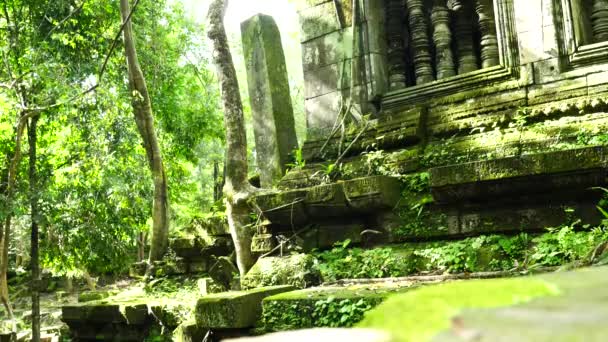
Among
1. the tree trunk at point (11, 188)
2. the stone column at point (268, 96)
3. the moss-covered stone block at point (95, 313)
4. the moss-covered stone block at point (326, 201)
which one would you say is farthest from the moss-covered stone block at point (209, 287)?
the tree trunk at point (11, 188)

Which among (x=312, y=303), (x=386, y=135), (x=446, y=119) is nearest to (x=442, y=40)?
(x=446, y=119)

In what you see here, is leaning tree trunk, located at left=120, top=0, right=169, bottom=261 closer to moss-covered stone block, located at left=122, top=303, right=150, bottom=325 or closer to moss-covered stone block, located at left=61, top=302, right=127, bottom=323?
moss-covered stone block, located at left=61, top=302, right=127, bottom=323

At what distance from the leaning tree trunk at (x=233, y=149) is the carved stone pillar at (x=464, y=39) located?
243cm

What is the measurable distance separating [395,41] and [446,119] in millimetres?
1555

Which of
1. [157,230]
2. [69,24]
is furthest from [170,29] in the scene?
[157,230]

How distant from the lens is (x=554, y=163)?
3834mm

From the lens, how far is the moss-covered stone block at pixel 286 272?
4766 millimetres

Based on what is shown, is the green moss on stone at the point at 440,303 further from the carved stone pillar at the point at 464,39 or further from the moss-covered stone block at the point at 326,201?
the carved stone pillar at the point at 464,39

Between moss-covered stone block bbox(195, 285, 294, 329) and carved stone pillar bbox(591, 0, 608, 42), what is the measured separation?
12.3ft

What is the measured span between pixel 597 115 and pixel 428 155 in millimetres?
1369

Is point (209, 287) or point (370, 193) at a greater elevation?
point (370, 193)

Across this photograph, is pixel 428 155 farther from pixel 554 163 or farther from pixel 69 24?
pixel 69 24

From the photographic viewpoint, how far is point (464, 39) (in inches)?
241

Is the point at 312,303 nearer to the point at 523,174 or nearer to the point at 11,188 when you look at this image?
the point at 523,174
